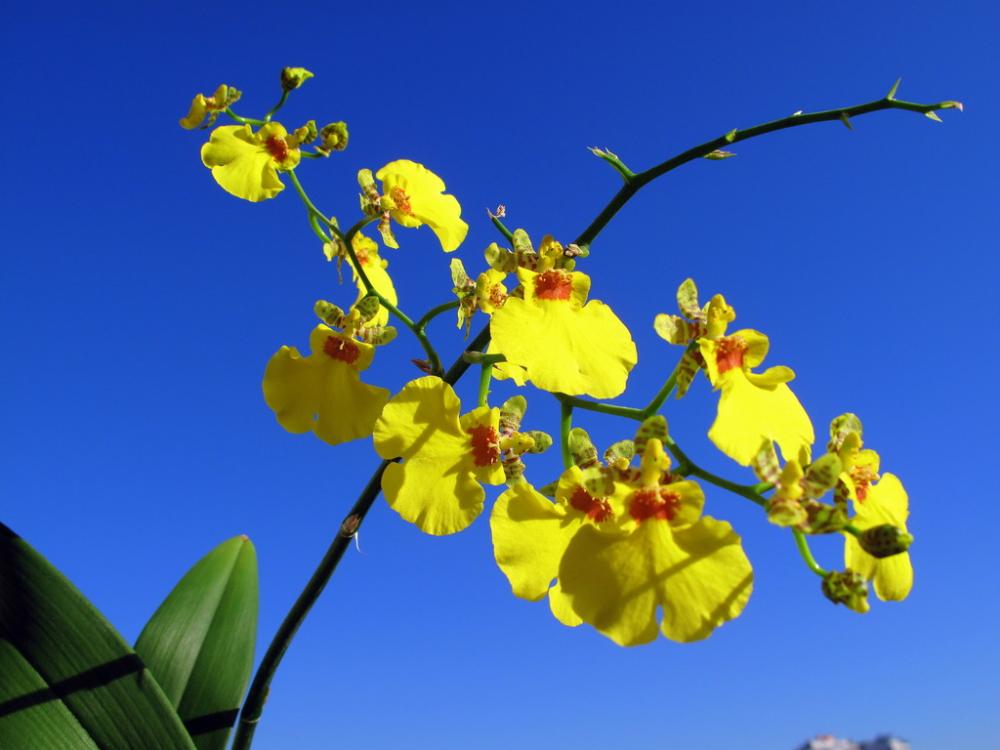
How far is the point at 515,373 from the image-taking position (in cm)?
138

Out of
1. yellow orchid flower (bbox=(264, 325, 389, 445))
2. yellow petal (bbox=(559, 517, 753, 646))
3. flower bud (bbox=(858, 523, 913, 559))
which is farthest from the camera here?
yellow orchid flower (bbox=(264, 325, 389, 445))

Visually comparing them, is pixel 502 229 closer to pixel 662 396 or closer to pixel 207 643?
pixel 662 396

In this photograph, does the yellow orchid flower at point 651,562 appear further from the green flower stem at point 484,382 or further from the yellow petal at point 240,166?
the yellow petal at point 240,166

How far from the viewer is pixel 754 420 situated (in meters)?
1.05

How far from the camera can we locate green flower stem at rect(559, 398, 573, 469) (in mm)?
1133

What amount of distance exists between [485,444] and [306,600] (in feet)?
1.25

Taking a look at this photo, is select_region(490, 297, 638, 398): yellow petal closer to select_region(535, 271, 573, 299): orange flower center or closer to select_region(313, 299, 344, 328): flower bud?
select_region(535, 271, 573, 299): orange flower center

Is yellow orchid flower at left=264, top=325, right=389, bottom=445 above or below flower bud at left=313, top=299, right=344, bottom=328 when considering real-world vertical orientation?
below

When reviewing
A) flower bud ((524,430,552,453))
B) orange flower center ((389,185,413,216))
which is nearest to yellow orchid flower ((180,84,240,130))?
orange flower center ((389,185,413,216))

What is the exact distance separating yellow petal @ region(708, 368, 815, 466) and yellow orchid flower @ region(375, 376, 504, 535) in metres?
0.33

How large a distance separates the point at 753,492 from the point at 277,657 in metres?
0.80

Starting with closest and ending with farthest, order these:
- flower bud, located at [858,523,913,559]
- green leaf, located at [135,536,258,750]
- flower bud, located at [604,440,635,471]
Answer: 1. flower bud, located at [858,523,913,559]
2. flower bud, located at [604,440,635,471]
3. green leaf, located at [135,536,258,750]

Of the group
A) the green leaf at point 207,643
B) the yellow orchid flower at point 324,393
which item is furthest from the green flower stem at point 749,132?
the green leaf at point 207,643

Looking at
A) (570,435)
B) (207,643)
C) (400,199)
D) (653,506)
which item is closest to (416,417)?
(570,435)
